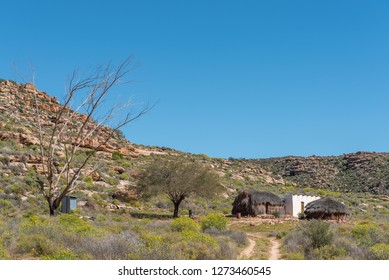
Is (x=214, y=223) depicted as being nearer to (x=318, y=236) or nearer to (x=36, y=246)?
(x=318, y=236)

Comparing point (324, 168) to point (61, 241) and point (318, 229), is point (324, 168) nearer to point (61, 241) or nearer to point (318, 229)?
point (318, 229)

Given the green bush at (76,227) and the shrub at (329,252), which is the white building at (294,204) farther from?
the shrub at (329,252)

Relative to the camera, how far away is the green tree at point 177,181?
33906 mm

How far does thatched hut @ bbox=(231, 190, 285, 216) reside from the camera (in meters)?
36.3

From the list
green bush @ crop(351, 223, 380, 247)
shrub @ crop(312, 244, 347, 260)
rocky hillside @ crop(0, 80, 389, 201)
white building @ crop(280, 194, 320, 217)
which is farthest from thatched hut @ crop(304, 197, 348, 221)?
shrub @ crop(312, 244, 347, 260)

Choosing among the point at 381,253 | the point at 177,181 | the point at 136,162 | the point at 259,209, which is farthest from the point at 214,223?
the point at 136,162

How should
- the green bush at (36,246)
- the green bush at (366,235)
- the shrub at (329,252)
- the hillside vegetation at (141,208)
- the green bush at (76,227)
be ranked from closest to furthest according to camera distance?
the green bush at (36,246)
the hillside vegetation at (141,208)
the shrub at (329,252)
the green bush at (76,227)
the green bush at (366,235)

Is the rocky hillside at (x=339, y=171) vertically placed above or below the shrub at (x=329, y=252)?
above

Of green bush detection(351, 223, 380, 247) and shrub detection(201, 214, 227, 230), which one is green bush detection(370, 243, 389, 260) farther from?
shrub detection(201, 214, 227, 230)

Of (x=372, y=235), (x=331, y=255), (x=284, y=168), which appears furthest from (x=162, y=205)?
(x=284, y=168)

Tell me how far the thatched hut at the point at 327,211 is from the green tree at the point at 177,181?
7.02m

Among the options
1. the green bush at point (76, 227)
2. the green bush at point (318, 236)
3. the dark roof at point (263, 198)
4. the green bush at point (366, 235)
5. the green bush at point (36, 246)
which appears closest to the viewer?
the green bush at point (36, 246)

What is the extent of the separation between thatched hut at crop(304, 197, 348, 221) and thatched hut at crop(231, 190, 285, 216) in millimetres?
2663

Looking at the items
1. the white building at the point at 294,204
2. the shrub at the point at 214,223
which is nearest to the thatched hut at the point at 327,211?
the white building at the point at 294,204
